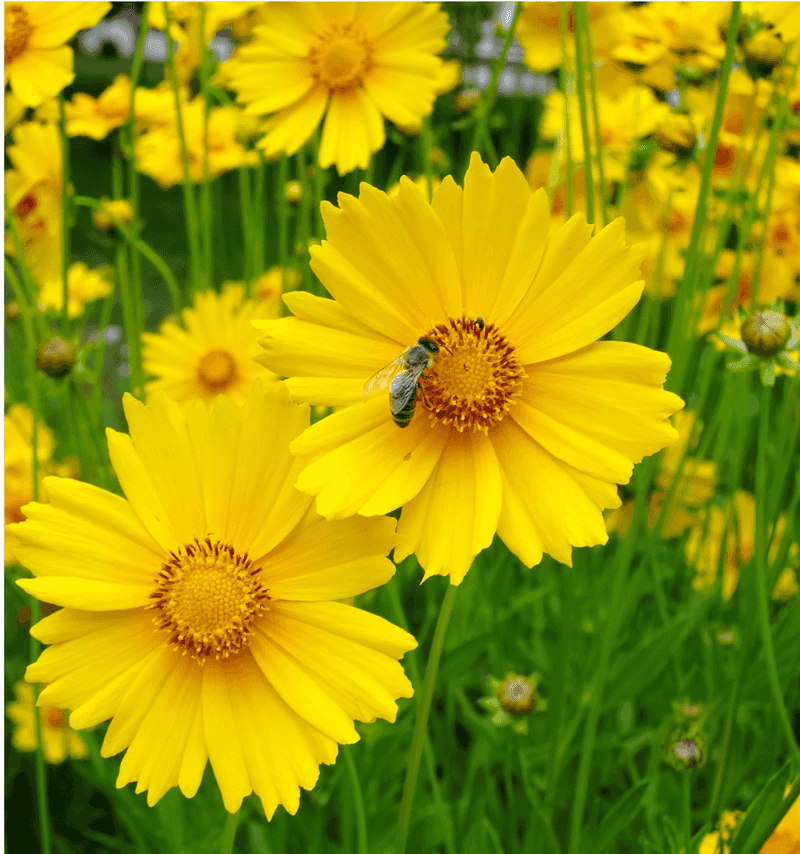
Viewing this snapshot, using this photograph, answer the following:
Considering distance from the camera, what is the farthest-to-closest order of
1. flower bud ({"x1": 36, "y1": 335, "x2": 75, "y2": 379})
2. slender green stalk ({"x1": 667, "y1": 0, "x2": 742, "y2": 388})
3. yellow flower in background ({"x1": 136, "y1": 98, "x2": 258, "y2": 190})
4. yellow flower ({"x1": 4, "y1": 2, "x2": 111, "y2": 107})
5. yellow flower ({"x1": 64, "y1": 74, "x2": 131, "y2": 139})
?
yellow flower in background ({"x1": 136, "y1": 98, "x2": 258, "y2": 190}) → yellow flower ({"x1": 64, "y1": 74, "x2": 131, "y2": 139}) → flower bud ({"x1": 36, "y1": 335, "x2": 75, "y2": 379}) → yellow flower ({"x1": 4, "y1": 2, "x2": 111, "y2": 107}) → slender green stalk ({"x1": 667, "y1": 0, "x2": 742, "y2": 388})

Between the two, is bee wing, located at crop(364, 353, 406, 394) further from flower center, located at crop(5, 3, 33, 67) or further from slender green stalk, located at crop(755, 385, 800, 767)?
flower center, located at crop(5, 3, 33, 67)

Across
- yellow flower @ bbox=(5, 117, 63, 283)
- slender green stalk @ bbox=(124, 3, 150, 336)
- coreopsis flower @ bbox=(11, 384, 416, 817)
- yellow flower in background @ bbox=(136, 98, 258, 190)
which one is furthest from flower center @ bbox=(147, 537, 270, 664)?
yellow flower in background @ bbox=(136, 98, 258, 190)

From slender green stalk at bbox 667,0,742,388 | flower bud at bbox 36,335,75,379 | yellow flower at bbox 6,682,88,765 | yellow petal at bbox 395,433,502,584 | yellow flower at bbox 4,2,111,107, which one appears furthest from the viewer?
yellow flower at bbox 6,682,88,765

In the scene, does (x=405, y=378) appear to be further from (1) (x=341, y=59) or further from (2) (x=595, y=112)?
(1) (x=341, y=59)

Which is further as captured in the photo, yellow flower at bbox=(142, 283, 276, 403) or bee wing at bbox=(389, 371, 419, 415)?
yellow flower at bbox=(142, 283, 276, 403)

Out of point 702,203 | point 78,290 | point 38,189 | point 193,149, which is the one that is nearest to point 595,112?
point 702,203

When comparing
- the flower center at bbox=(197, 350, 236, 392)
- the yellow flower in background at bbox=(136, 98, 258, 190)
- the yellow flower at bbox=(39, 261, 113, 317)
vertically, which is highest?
the yellow flower in background at bbox=(136, 98, 258, 190)
